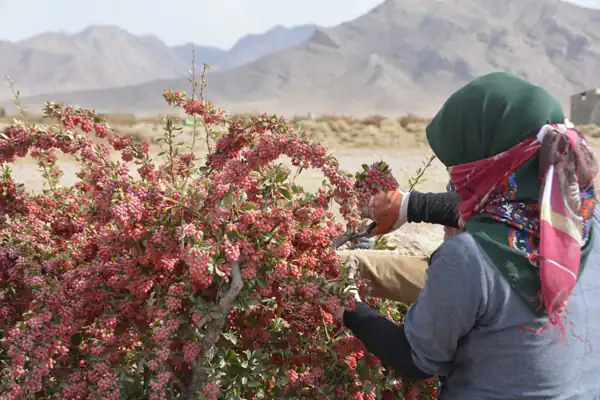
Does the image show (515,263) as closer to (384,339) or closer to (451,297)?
(451,297)

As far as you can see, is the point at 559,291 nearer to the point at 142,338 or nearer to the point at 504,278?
the point at 504,278

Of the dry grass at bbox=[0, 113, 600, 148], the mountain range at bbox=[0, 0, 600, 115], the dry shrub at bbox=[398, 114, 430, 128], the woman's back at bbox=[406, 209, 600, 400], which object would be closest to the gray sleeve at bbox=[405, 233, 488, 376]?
the woman's back at bbox=[406, 209, 600, 400]

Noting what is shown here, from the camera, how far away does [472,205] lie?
145 centimetres

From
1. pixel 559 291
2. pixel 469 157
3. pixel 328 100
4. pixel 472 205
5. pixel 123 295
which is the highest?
pixel 469 157

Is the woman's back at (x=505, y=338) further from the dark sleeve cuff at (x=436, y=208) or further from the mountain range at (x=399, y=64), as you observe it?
the mountain range at (x=399, y=64)

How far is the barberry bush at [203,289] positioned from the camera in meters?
1.71

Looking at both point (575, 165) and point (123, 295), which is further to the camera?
point (123, 295)

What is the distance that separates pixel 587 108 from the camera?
31016mm

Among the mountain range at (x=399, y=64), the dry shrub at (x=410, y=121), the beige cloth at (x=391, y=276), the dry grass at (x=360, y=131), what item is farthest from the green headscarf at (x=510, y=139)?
the mountain range at (x=399, y=64)

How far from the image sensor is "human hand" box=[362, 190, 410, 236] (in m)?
1.91

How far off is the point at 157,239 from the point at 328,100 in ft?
252

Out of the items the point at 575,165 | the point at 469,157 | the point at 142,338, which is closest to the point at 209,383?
the point at 142,338

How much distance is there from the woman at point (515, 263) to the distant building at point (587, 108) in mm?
32281

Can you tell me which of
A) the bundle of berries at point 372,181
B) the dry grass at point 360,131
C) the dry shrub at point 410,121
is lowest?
the dry grass at point 360,131
